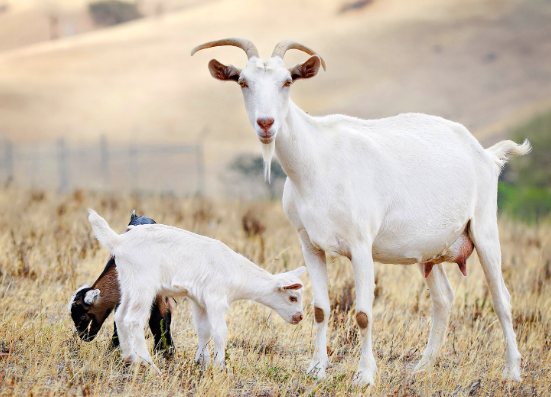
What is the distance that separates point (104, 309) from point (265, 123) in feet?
6.75

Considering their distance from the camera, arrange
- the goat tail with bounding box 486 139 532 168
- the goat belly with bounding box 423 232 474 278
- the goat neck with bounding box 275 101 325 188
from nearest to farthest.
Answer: the goat neck with bounding box 275 101 325 188, the goat belly with bounding box 423 232 474 278, the goat tail with bounding box 486 139 532 168

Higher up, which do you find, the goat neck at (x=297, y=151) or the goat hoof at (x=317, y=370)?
the goat neck at (x=297, y=151)

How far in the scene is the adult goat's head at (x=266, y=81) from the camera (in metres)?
4.30

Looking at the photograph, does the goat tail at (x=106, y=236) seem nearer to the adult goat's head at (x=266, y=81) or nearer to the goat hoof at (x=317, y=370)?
the adult goat's head at (x=266, y=81)

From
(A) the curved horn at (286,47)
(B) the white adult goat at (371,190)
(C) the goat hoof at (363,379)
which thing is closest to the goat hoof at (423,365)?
(B) the white adult goat at (371,190)

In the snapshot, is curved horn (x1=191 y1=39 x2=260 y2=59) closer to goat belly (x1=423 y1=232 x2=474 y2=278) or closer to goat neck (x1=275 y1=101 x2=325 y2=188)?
goat neck (x1=275 y1=101 x2=325 y2=188)

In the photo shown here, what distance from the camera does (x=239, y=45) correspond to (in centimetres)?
477

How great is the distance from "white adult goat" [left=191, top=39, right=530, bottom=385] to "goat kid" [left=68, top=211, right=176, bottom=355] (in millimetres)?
1234

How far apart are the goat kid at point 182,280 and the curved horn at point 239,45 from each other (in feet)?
4.65

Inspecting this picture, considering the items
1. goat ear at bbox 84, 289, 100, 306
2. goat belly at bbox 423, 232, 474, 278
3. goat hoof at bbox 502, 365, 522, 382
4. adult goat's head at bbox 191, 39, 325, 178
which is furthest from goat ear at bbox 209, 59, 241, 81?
goat hoof at bbox 502, 365, 522, 382

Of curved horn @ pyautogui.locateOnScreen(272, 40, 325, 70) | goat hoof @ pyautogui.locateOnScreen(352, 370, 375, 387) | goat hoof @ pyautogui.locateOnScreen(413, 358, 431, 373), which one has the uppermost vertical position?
curved horn @ pyautogui.locateOnScreen(272, 40, 325, 70)

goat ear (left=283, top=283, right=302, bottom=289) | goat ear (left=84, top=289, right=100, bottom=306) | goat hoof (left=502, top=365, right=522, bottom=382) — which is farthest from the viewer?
goat hoof (left=502, top=365, right=522, bottom=382)

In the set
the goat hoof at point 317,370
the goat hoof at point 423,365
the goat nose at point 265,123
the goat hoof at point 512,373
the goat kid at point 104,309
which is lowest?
the goat hoof at point 512,373

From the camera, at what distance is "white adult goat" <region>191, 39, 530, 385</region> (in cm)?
462
